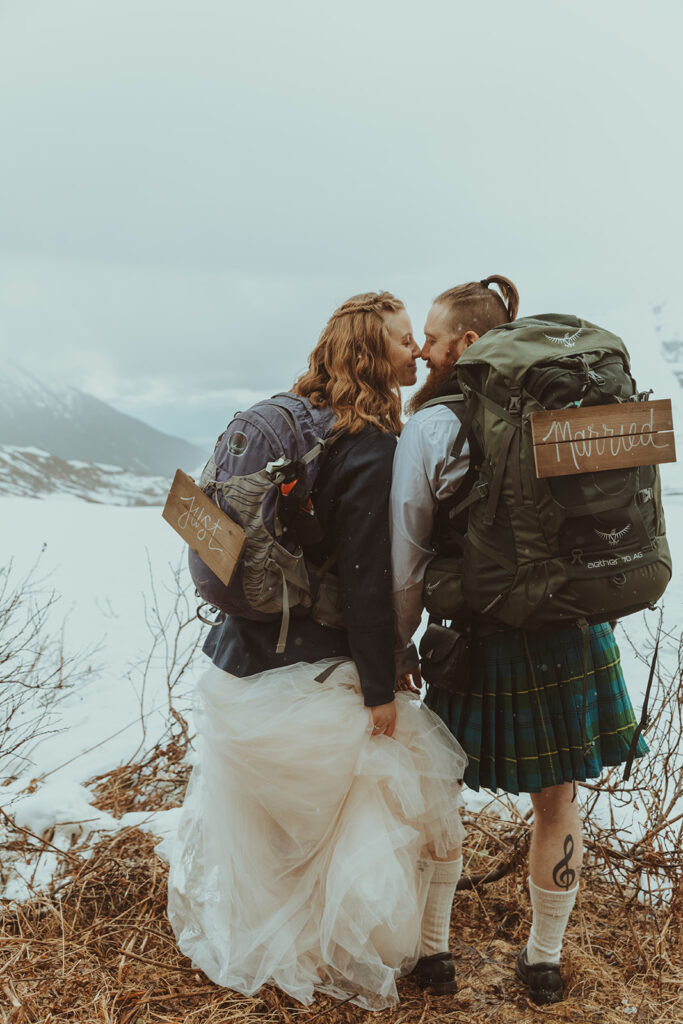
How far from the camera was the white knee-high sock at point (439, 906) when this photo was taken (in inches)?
79.4

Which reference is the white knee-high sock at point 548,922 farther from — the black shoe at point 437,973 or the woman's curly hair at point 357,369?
the woman's curly hair at point 357,369

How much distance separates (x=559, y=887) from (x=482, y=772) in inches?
13.7

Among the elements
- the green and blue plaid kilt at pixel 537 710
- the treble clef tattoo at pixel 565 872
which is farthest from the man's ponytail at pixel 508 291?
the treble clef tattoo at pixel 565 872

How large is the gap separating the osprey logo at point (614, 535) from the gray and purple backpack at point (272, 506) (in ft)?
2.09

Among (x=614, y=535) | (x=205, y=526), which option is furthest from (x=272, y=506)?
(x=614, y=535)

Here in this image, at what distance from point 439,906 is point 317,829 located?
43 centimetres

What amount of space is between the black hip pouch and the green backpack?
5.3 inches

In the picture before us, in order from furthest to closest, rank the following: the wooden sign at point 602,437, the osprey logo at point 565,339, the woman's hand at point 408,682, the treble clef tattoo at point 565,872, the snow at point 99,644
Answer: the snow at point 99,644 → the woman's hand at point 408,682 → the treble clef tattoo at point 565,872 → the osprey logo at point 565,339 → the wooden sign at point 602,437

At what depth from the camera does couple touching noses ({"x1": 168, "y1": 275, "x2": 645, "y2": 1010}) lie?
183 cm

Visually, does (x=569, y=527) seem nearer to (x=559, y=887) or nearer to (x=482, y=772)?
(x=482, y=772)

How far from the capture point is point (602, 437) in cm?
162

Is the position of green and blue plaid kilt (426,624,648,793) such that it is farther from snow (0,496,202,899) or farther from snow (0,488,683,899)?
snow (0,496,202,899)

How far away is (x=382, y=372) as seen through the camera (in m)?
1.96

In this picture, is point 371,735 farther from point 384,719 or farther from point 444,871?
point 444,871
